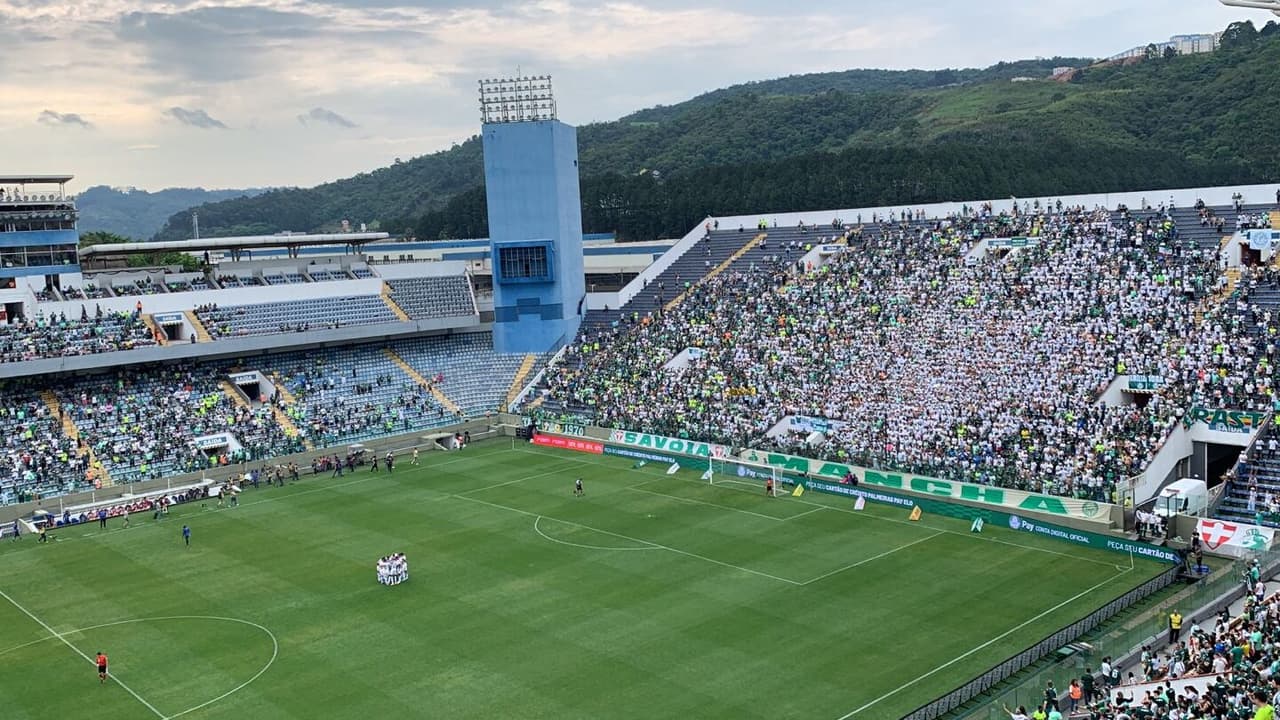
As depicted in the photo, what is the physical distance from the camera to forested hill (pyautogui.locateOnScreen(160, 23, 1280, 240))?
295 ft

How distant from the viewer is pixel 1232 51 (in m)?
111

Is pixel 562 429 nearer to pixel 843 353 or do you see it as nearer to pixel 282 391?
pixel 843 353

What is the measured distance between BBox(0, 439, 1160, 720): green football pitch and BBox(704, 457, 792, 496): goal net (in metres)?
0.58

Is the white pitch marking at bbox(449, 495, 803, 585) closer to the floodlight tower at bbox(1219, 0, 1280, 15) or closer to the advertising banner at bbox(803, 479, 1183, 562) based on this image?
the advertising banner at bbox(803, 479, 1183, 562)

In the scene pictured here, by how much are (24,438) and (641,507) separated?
26.6 metres

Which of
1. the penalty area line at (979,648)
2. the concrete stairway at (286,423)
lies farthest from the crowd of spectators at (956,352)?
the concrete stairway at (286,423)

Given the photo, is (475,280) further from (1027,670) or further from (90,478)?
(1027,670)

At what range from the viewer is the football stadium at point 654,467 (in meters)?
25.3

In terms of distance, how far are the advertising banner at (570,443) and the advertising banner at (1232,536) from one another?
85.3 ft

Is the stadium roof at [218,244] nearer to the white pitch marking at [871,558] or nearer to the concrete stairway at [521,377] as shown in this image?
Result: the concrete stairway at [521,377]

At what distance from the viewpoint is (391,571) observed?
32500 millimetres

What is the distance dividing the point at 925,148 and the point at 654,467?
212 feet

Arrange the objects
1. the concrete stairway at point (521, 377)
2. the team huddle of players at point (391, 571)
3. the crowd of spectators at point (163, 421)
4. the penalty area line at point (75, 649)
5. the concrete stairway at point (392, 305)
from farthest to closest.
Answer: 1. the concrete stairway at point (392, 305)
2. the concrete stairway at point (521, 377)
3. the crowd of spectators at point (163, 421)
4. the team huddle of players at point (391, 571)
5. the penalty area line at point (75, 649)

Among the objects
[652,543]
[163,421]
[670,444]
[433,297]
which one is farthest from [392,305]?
[652,543]
